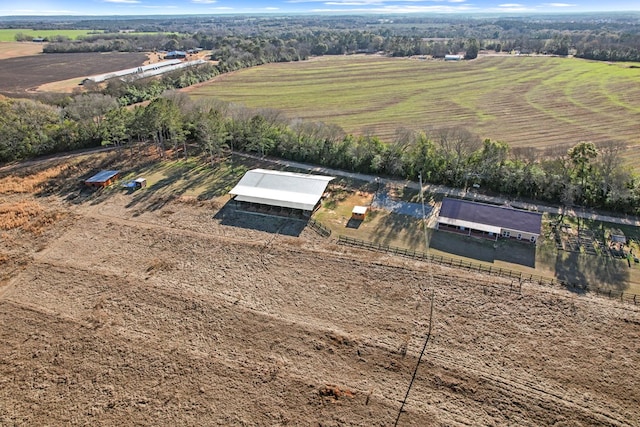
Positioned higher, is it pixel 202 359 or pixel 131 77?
pixel 131 77

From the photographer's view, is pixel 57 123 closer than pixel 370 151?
No

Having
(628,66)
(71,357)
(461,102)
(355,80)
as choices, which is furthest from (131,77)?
(628,66)

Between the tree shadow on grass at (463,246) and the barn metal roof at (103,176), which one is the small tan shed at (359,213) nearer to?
the tree shadow on grass at (463,246)

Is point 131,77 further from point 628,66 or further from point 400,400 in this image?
point 628,66

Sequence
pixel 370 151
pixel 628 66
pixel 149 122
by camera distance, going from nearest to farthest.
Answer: pixel 370 151 < pixel 149 122 < pixel 628 66

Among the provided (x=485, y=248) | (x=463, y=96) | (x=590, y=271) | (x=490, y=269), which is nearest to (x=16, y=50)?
(x=463, y=96)

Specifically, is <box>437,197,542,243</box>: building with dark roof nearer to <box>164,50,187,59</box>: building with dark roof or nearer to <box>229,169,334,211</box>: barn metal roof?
<box>229,169,334,211</box>: barn metal roof

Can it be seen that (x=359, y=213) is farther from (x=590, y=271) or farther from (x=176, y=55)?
(x=176, y=55)
